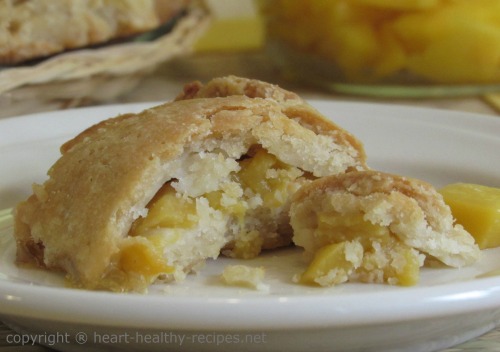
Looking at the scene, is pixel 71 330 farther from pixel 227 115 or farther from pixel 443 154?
pixel 443 154

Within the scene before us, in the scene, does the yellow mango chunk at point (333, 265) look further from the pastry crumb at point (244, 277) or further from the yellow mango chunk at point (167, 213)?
the yellow mango chunk at point (167, 213)

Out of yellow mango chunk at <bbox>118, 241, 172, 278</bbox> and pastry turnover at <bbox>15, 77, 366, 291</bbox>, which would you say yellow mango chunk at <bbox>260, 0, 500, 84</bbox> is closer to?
pastry turnover at <bbox>15, 77, 366, 291</bbox>

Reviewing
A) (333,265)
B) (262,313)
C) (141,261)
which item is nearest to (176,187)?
(141,261)

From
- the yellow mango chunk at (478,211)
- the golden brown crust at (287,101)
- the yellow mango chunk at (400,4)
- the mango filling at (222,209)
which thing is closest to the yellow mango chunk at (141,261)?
the mango filling at (222,209)

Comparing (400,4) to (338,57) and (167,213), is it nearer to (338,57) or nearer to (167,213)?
(338,57)

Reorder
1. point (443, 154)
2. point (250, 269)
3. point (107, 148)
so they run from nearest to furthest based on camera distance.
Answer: point (250, 269) < point (107, 148) < point (443, 154)

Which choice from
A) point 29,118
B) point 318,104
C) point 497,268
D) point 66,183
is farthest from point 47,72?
point 497,268

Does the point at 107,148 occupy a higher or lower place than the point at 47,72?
higher
